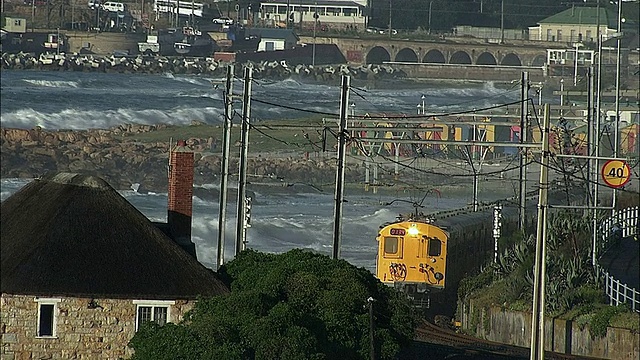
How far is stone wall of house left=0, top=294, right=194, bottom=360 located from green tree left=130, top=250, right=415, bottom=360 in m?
0.36

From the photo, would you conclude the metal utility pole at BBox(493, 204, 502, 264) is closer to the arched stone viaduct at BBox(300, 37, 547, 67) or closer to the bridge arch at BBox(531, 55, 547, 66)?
the arched stone viaduct at BBox(300, 37, 547, 67)

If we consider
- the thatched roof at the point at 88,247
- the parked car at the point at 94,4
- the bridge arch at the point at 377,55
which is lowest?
the thatched roof at the point at 88,247

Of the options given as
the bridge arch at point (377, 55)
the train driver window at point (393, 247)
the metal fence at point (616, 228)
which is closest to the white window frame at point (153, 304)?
the train driver window at point (393, 247)

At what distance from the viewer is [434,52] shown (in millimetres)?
132000

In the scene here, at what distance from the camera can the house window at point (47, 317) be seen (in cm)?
2059

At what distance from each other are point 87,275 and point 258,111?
79066mm

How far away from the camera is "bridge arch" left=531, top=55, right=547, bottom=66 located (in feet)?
427

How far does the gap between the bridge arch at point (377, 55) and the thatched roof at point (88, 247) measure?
11040 centimetres

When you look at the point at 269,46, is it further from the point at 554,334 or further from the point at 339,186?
the point at 339,186

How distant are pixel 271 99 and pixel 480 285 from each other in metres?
70.1

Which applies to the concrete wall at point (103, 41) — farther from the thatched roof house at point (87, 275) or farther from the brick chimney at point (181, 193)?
the thatched roof house at point (87, 275)

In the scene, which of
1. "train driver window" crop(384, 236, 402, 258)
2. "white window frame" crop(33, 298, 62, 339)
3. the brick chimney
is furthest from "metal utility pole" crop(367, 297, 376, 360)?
"train driver window" crop(384, 236, 402, 258)

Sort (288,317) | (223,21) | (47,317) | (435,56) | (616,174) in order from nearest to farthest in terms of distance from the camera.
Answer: (47,317), (288,317), (616,174), (223,21), (435,56)

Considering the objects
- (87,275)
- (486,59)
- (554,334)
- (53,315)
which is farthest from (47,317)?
(486,59)
